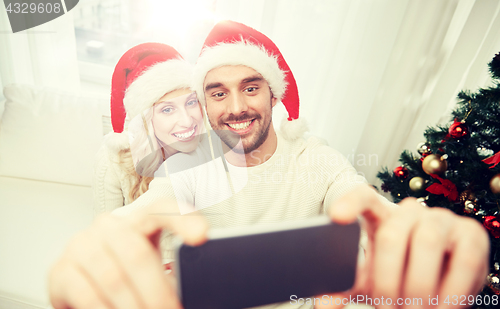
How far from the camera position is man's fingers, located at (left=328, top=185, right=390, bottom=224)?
1.19ft

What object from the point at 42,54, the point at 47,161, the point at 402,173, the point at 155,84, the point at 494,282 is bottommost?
the point at 47,161

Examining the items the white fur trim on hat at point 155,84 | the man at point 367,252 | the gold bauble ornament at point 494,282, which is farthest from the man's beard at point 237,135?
the gold bauble ornament at point 494,282

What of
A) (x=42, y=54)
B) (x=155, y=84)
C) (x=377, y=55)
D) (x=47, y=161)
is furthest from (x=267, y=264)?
(x=42, y=54)

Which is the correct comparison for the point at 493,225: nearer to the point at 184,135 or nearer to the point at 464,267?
the point at 464,267

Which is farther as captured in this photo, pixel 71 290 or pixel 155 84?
pixel 155 84

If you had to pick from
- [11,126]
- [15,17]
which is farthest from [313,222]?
[15,17]

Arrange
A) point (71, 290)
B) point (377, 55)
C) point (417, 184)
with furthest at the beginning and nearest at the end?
point (377, 55) < point (417, 184) < point (71, 290)

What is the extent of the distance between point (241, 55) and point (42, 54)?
1.52 metres

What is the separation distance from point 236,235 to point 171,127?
762mm

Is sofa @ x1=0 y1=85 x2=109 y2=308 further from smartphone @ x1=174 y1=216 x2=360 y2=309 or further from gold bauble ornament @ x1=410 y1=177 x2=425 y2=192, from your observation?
gold bauble ornament @ x1=410 y1=177 x2=425 y2=192

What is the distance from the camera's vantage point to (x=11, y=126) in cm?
142

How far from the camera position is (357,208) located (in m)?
0.38

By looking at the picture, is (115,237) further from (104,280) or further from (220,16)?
(220,16)

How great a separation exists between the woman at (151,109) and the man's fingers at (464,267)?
0.85 m
